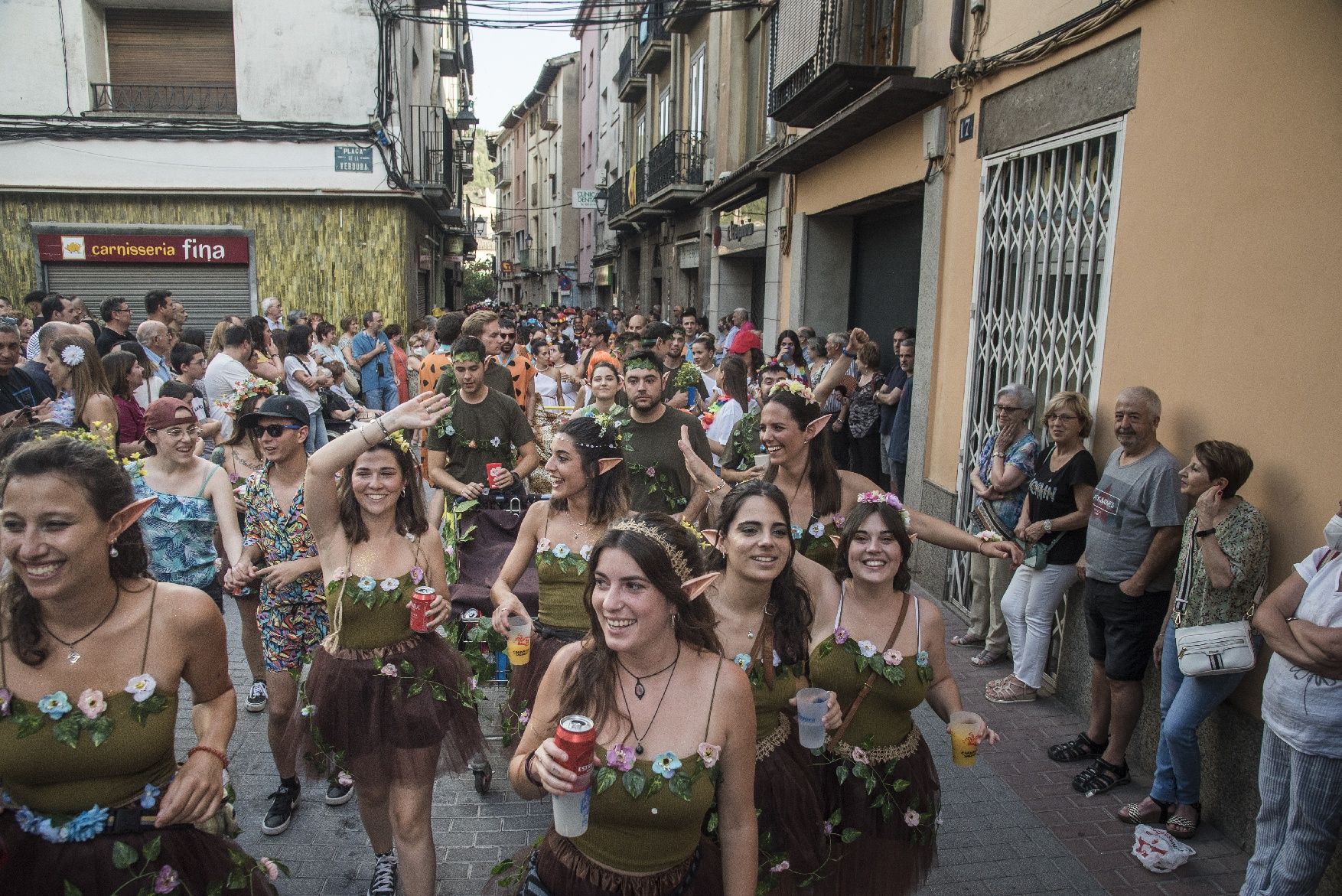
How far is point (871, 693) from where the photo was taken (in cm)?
323

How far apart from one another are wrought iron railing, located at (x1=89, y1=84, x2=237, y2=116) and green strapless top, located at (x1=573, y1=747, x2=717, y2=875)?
635 inches

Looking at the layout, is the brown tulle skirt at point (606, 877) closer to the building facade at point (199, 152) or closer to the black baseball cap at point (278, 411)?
the black baseball cap at point (278, 411)

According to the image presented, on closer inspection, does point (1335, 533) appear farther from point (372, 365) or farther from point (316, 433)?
point (372, 365)

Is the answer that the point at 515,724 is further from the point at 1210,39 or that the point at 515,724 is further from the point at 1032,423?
the point at 1210,39

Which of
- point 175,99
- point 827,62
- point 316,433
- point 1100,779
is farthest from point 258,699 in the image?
point 175,99

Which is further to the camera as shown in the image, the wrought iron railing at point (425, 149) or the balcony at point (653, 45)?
the balcony at point (653, 45)

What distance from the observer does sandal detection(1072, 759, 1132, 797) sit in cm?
471

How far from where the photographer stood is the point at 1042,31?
6035 mm

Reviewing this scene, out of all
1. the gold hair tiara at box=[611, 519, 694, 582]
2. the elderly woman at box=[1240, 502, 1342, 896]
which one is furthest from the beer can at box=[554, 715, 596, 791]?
the elderly woman at box=[1240, 502, 1342, 896]

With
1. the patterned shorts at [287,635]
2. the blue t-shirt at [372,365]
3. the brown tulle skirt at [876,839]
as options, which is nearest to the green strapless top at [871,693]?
the brown tulle skirt at [876,839]

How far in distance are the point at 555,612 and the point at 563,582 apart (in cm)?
15

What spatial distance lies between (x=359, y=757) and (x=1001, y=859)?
2.84 metres

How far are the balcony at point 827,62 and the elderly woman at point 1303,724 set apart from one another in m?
6.38

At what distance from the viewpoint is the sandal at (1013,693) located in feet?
18.9
